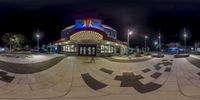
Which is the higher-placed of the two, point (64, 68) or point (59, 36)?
point (59, 36)

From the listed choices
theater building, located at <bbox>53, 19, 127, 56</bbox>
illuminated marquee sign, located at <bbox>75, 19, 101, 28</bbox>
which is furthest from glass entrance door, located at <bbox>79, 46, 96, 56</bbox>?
illuminated marquee sign, located at <bbox>75, 19, 101, 28</bbox>

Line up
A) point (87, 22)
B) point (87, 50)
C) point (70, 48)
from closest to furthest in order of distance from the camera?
1. point (87, 50)
2. point (70, 48)
3. point (87, 22)

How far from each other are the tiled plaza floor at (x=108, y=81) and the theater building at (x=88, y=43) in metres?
0.15

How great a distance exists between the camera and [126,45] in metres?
3.84

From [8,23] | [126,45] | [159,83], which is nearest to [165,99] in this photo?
[159,83]

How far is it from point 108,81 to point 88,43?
2.22 feet

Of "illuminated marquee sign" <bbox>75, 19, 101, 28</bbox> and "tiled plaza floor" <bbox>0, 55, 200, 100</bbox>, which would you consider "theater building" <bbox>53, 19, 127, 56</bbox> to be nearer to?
"illuminated marquee sign" <bbox>75, 19, 101, 28</bbox>

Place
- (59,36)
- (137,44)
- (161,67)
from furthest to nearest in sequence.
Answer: (137,44) → (161,67) → (59,36)

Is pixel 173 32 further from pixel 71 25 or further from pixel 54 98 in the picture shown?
pixel 54 98

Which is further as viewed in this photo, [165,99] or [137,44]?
[137,44]

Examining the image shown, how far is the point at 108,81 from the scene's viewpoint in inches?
141

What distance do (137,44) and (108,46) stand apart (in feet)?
A: 3.12

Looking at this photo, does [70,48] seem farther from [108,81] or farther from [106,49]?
[108,81]

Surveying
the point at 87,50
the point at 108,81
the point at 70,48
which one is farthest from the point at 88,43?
the point at 108,81
